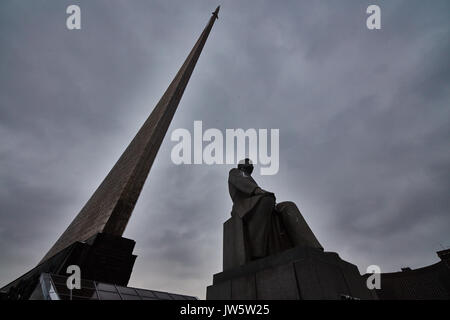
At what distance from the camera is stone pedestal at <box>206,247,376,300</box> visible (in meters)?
2.27

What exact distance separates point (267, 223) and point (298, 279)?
3.66 ft

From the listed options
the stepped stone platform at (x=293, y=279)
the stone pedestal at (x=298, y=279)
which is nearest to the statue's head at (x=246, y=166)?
the stepped stone platform at (x=293, y=279)

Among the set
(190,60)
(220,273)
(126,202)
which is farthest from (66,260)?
(190,60)

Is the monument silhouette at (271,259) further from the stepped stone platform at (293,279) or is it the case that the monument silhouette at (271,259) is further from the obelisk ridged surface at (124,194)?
the obelisk ridged surface at (124,194)

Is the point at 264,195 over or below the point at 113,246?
over

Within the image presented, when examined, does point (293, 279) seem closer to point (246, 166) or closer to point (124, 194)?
point (246, 166)

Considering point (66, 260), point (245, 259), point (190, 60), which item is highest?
point (190, 60)

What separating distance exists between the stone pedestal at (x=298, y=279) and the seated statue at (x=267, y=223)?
48 centimetres

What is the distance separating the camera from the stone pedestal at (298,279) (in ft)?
7.46

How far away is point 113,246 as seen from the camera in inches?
295

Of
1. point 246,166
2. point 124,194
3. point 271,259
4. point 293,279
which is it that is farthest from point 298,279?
point 124,194
